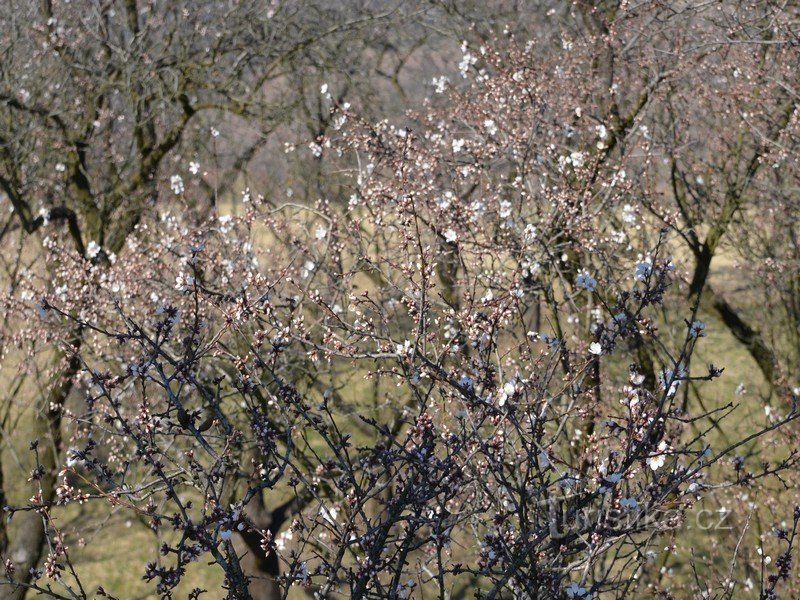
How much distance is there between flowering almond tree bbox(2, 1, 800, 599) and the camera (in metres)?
2.58

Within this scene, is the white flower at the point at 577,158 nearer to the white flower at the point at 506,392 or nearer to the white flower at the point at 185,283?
the white flower at the point at 506,392

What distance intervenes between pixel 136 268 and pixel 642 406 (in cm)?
405

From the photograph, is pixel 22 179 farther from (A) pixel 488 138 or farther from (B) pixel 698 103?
(B) pixel 698 103

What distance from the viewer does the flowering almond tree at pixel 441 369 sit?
258 centimetres

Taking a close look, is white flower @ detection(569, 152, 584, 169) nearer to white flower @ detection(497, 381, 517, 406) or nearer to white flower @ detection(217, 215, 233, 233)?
white flower @ detection(217, 215, 233, 233)

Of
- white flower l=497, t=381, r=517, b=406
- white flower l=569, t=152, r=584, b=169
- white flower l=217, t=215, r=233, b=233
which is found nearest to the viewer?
white flower l=497, t=381, r=517, b=406

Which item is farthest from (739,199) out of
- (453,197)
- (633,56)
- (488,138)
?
(453,197)

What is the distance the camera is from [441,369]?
8.55ft

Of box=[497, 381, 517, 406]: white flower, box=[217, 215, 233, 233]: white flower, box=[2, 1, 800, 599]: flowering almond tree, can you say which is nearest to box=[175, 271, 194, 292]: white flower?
box=[2, 1, 800, 599]: flowering almond tree

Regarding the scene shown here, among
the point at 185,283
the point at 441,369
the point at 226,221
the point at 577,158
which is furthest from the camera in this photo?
the point at 226,221

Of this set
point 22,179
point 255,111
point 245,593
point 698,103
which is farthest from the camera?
point 255,111

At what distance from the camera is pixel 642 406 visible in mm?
2652

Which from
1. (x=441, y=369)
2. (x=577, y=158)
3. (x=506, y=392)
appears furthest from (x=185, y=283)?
(x=577, y=158)

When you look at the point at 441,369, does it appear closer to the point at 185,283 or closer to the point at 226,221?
the point at 185,283
